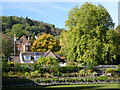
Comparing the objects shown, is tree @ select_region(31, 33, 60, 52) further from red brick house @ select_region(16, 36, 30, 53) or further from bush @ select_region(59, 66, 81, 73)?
bush @ select_region(59, 66, 81, 73)

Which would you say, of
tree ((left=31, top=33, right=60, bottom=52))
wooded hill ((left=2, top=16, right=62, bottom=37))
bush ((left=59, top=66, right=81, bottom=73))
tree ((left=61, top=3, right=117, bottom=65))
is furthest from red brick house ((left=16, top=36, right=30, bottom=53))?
bush ((left=59, top=66, right=81, bottom=73))

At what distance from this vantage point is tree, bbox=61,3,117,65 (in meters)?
38.5

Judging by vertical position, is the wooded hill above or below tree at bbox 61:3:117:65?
above

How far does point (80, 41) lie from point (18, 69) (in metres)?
11.0

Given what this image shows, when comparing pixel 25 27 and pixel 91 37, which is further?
pixel 25 27

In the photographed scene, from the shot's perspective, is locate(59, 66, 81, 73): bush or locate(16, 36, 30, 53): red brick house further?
locate(16, 36, 30, 53): red brick house

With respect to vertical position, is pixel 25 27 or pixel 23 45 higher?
pixel 25 27

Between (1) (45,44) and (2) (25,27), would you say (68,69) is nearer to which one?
(1) (45,44)

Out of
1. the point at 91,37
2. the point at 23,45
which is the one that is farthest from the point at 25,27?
the point at 91,37

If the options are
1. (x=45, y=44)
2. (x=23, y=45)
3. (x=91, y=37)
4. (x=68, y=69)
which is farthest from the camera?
(x=23, y=45)

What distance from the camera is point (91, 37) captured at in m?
39.6


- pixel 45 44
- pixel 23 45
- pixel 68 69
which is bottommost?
pixel 68 69

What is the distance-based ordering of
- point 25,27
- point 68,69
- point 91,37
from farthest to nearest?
point 25,27 → point 91,37 → point 68,69

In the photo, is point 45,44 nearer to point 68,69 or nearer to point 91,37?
point 91,37
